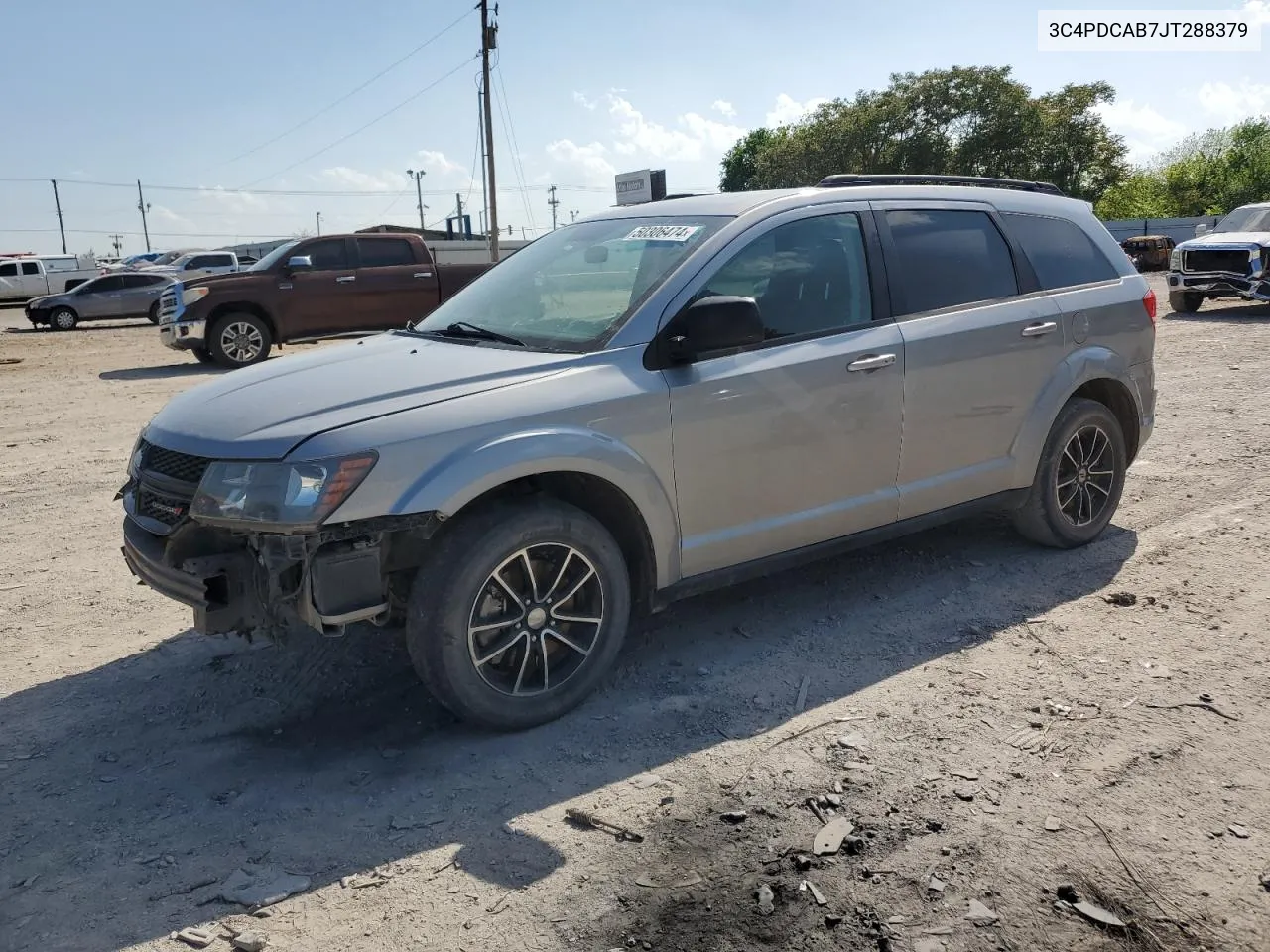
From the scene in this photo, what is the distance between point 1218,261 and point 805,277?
16463 millimetres

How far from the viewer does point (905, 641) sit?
448 centimetres

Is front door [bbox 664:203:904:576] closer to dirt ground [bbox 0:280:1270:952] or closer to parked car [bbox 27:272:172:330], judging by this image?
dirt ground [bbox 0:280:1270:952]

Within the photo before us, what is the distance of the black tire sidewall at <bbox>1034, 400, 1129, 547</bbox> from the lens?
5.27m

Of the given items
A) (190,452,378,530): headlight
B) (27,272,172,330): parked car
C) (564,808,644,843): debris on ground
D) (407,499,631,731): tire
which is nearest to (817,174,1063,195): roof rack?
(407,499,631,731): tire

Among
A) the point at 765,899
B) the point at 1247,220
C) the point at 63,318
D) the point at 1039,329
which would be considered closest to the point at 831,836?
the point at 765,899

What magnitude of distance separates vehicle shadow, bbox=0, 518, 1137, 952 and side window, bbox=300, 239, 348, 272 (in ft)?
37.5

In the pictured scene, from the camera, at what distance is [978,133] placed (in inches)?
2199

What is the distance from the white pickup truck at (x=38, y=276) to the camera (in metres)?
34.1

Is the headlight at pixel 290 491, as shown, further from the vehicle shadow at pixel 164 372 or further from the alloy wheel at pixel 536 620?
the vehicle shadow at pixel 164 372

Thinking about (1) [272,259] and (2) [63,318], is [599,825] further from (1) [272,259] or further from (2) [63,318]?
(2) [63,318]

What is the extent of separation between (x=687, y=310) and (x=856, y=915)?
2.18 metres

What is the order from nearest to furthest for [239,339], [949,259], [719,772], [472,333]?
[719,772] → [472,333] → [949,259] → [239,339]

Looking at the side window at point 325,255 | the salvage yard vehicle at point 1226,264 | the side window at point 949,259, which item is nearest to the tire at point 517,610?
the side window at point 949,259

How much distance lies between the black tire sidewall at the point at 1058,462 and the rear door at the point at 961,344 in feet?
0.95
